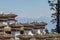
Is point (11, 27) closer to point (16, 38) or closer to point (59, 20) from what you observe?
point (16, 38)

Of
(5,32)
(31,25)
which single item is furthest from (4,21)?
(5,32)

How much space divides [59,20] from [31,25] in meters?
8.78

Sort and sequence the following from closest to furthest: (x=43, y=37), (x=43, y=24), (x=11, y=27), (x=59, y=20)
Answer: (x=43, y=37) < (x=11, y=27) < (x=43, y=24) < (x=59, y=20)

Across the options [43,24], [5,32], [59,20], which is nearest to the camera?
[5,32]

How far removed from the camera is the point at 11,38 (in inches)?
424

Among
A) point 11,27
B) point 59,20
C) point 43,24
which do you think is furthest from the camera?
point 59,20

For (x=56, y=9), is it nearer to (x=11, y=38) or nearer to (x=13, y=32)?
(x=13, y=32)

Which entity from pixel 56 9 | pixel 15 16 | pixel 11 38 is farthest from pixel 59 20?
pixel 11 38

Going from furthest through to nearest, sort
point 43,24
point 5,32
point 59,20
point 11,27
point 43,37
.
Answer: point 59,20
point 43,24
point 11,27
point 5,32
point 43,37

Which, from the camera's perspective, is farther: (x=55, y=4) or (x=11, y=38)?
(x=55, y=4)

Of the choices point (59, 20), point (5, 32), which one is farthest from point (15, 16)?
point (59, 20)

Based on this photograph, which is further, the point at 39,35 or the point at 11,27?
the point at 11,27

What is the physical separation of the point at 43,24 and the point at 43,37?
3.34m

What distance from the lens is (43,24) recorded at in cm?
1379
